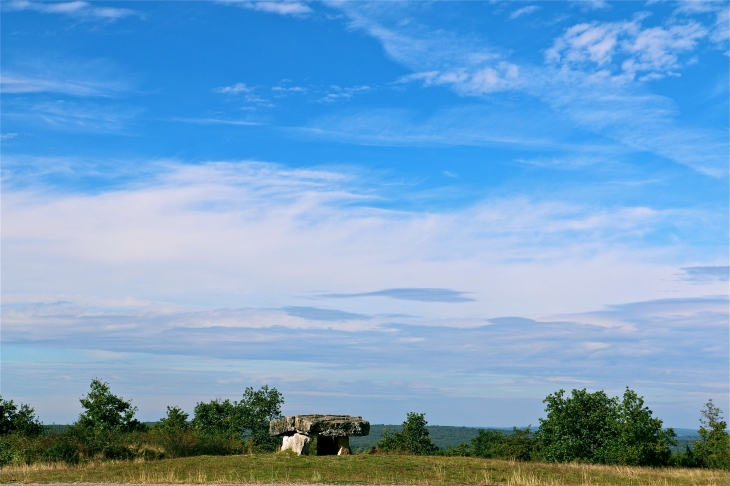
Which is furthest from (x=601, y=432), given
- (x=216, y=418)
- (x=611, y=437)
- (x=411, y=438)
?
(x=216, y=418)

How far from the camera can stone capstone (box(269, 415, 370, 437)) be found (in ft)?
126

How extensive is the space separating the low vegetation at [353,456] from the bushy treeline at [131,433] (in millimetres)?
80

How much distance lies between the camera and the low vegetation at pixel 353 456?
28688 mm

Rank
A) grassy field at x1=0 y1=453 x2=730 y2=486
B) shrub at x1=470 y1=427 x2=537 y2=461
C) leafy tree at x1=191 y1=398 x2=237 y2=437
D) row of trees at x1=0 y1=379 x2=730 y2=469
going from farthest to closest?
leafy tree at x1=191 y1=398 x2=237 y2=437, shrub at x1=470 y1=427 x2=537 y2=461, row of trees at x1=0 y1=379 x2=730 y2=469, grassy field at x1=0 y1=453 x2=730 y2=486

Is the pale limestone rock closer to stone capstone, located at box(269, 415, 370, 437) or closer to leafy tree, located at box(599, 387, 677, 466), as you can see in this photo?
stone capstone, located at box(269, 415, 370, 437)

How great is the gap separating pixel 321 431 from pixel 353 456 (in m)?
4.84

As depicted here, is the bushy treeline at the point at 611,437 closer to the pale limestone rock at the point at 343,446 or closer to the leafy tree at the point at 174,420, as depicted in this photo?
the pale limestone rock at the point at 343,446

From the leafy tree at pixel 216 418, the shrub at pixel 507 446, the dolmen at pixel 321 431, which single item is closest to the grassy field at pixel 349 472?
the dolmen at pixel 321 431

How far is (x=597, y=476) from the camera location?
30.1m

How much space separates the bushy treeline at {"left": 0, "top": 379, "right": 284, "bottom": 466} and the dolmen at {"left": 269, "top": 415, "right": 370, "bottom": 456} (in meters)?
5.21

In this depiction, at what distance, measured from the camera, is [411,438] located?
64.5 m

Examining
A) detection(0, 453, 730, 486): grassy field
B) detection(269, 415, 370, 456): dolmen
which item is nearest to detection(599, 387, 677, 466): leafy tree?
detection(0, 453, 730, 486): grassy field

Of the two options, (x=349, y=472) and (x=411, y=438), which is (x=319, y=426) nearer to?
(x=349, y=472)

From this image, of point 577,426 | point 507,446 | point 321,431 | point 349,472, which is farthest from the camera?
point 507,446
